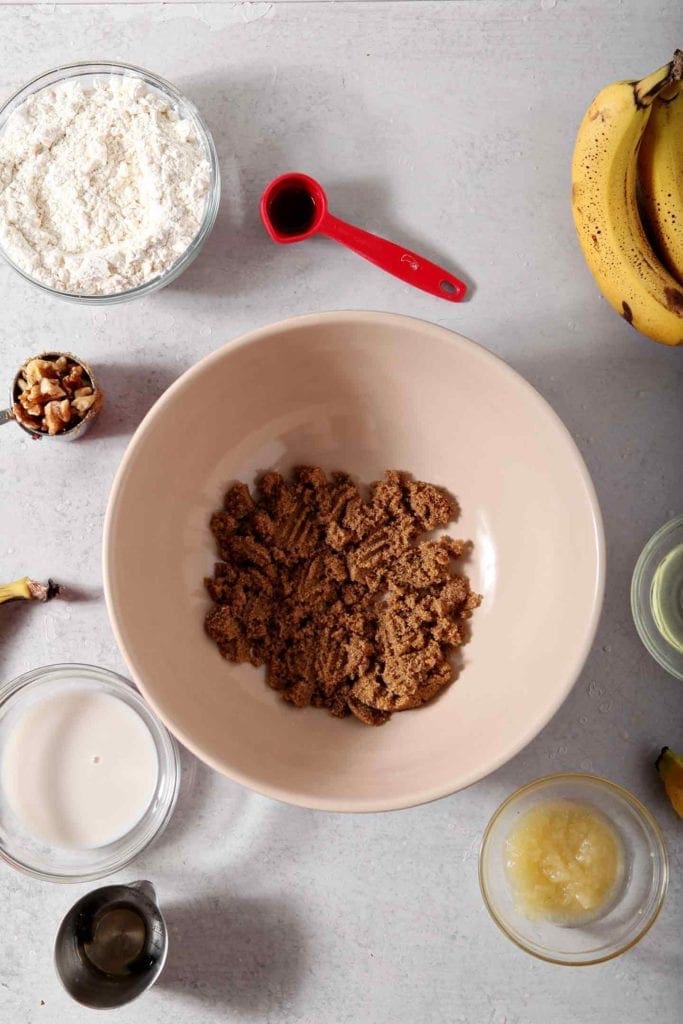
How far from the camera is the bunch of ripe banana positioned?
3.53 ft

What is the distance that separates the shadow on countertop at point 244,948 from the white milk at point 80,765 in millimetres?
166

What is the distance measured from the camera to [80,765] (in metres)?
1.23

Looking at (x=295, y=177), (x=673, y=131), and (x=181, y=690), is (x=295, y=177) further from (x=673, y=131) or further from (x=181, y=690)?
(x=181, y=690)

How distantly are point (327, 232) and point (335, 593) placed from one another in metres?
0.48

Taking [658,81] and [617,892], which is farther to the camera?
[617,892]

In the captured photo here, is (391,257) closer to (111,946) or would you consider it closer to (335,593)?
(335,593)

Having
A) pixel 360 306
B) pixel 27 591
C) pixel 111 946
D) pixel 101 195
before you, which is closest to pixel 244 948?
pixel 111 946

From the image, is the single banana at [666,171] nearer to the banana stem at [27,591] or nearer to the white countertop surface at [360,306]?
the white countertop surface at [360,306]

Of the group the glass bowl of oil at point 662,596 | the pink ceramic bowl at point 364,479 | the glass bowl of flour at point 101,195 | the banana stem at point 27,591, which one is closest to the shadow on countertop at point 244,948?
the pink ceramic bowl at point 364,479

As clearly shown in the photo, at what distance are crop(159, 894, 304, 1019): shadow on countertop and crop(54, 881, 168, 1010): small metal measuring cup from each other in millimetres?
42

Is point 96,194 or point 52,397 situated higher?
point 96,194

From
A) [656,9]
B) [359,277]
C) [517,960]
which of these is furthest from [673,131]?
[517,960]

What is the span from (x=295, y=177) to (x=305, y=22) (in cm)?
24

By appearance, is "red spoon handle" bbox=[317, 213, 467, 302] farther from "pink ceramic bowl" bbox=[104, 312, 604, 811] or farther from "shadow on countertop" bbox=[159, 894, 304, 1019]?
"shadow on countertop" bbox=[159, 894, 304, 1019]
